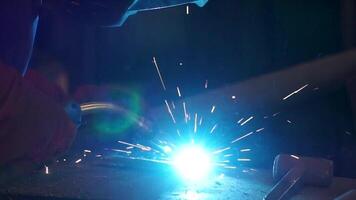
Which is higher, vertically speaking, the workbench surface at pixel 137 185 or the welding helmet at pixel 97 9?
the welding helmet at pixel 97 9

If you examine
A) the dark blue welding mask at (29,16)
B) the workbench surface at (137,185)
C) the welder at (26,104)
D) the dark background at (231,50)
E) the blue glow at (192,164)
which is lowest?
the workbench surface at (137,185)

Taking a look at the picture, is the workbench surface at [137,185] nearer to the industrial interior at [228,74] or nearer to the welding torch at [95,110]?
the welding torch at [95,110]

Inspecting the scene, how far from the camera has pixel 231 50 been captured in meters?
2.79

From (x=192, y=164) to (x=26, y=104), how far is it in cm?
68

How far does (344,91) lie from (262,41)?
0.55m

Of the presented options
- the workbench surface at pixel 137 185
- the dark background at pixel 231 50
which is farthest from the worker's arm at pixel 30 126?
the dark background at pixel 231 50

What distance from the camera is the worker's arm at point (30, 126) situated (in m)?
1.05

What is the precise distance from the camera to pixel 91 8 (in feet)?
4.52

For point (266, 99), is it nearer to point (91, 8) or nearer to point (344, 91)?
point (344, 91)

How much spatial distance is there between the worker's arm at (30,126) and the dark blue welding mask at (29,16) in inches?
3.8

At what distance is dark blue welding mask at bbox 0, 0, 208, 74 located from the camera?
1.18 m

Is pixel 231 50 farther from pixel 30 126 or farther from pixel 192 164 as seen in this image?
pixel 30 126

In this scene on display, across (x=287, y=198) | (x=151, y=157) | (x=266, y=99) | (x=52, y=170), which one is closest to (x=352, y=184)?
(x=287, y=198)

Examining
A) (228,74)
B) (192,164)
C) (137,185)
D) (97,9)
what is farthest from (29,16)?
(228,74)
